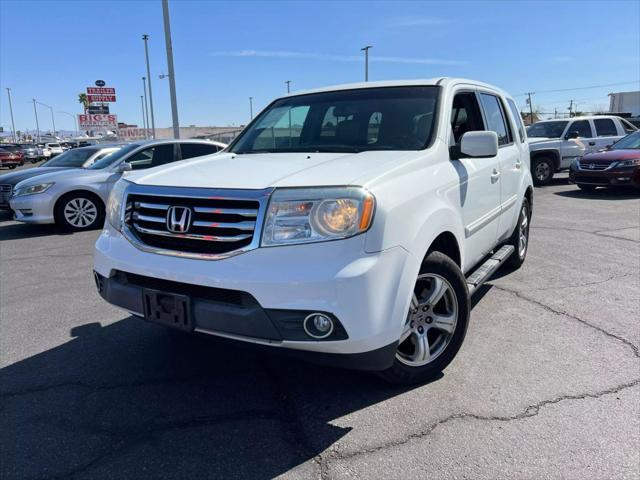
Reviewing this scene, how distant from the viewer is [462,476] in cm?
234

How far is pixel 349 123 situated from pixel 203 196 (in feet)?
5.25

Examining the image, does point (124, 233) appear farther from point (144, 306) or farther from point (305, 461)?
point (305, 461)

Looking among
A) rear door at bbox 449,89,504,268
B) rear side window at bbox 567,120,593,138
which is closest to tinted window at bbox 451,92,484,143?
rear door at bbox 449,89,504,268

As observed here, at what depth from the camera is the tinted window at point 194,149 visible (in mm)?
9773

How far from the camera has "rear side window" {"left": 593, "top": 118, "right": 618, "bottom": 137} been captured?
15.2m

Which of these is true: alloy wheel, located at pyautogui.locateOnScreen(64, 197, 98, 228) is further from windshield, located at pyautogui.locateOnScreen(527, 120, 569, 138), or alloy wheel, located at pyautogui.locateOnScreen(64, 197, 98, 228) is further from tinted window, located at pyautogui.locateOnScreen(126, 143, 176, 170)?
windshield, located at pyautogui.locateOnScreen(527, 120, 569, 138)

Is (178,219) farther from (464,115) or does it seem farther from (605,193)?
(605,193)

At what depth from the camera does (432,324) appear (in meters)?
3.16

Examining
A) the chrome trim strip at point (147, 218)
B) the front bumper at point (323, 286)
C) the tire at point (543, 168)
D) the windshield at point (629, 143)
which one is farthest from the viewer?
the tire at point (543, 168)

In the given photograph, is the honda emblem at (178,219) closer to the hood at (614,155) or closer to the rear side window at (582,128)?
the hood at (614,155)

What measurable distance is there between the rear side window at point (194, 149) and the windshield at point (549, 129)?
34.5ft

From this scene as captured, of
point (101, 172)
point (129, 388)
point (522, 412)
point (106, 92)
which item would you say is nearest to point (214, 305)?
point (129, 388)

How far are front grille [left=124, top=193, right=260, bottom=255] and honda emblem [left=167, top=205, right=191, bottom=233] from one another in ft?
0.06

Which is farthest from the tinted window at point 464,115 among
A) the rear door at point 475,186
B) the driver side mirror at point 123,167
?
the driver side mirror at point 123,167
